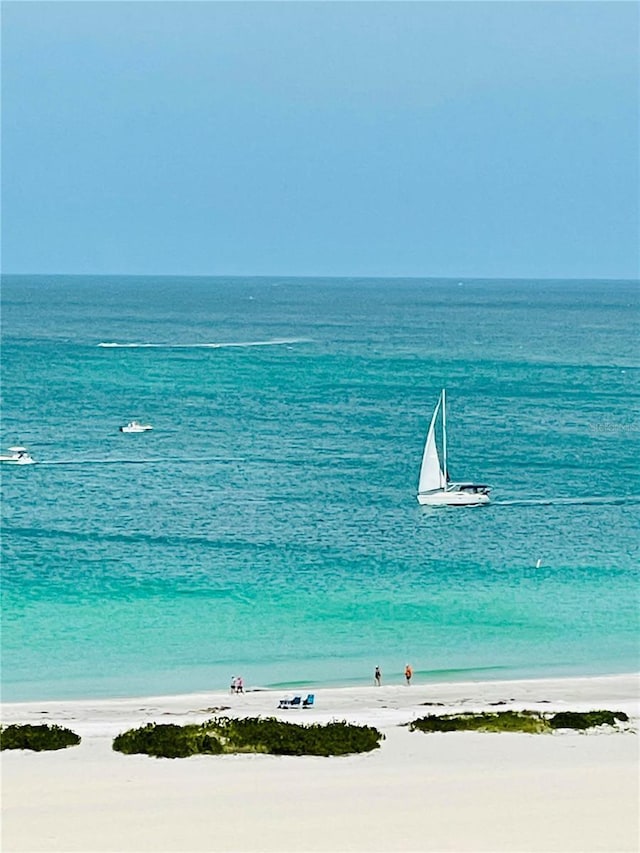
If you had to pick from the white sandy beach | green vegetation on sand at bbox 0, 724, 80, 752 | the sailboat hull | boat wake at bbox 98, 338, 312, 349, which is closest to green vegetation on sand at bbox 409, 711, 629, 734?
the white sandy beach

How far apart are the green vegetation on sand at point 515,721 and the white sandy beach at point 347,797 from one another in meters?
0.57

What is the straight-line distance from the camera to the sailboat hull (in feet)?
203

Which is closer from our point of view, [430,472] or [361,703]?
[361,703]

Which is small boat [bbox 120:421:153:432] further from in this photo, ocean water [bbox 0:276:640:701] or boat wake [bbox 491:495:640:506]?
boat wake [bbox 491:495:640:506]

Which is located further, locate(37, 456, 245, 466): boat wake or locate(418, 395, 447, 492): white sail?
locate(37, 456, 245, 466): boat wake

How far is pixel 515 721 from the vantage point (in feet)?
99.5

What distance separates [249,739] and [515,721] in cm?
668

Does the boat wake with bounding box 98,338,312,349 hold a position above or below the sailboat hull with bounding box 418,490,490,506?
above

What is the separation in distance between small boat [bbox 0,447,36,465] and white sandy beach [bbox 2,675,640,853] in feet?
144

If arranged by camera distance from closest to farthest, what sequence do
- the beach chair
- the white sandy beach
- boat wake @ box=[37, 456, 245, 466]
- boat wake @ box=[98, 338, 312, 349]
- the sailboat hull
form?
the white sandy beach, the beach chair, the sailboat hull, boat wake @ box=[37, 456, 245, 466], boat wake @ box=[98, 338, 312, 349]

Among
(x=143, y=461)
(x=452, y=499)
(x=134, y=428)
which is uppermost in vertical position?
(x=134, y=428)

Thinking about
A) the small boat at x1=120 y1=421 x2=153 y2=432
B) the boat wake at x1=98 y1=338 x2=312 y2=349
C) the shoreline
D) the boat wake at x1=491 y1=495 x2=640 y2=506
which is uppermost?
the boat wake at x1=98 y1=338 x2=312 y2=349

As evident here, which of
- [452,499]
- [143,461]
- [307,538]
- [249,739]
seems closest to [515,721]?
[249,739]

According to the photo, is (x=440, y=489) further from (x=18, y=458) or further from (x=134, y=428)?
(x=134, y=428)
